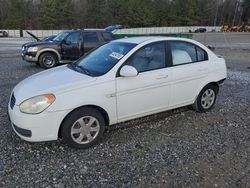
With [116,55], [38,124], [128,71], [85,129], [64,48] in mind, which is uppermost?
[116,55]

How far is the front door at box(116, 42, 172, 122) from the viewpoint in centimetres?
430

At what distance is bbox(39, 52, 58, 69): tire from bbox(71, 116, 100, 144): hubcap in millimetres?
8300

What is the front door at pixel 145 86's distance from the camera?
4297 mm

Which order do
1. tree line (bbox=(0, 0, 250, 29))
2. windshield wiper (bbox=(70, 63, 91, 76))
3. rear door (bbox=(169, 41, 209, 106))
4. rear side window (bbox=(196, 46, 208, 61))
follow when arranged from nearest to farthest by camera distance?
windshield wiper (bbox=(70, 63, 91, 76)) < rear door (bbox=(169, 41, 209, 106)) < rear side window (bbox=(196, 46, 208, 61)) < tree line (bbox=(0, 0, 250, 29))

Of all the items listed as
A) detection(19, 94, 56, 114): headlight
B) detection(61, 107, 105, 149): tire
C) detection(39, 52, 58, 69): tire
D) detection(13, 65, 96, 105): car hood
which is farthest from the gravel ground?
detection(39, 52, 58, 69): tire

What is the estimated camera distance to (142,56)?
4.61 metres

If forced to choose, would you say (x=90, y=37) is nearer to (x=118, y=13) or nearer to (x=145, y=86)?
(x=145, y=86)

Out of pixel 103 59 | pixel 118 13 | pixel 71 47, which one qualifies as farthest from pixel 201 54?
pixel 118 13

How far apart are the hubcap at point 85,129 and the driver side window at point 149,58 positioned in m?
1.11

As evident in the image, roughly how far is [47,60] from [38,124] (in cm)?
850

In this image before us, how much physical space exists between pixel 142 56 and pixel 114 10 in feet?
247

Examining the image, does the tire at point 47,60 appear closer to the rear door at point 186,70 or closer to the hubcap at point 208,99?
the rear door at point 186,70

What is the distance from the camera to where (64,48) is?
1159 centimetres

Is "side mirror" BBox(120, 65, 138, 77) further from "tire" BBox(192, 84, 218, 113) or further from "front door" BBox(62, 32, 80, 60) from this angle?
"front door" BBox(62, 32, 80, 60)
